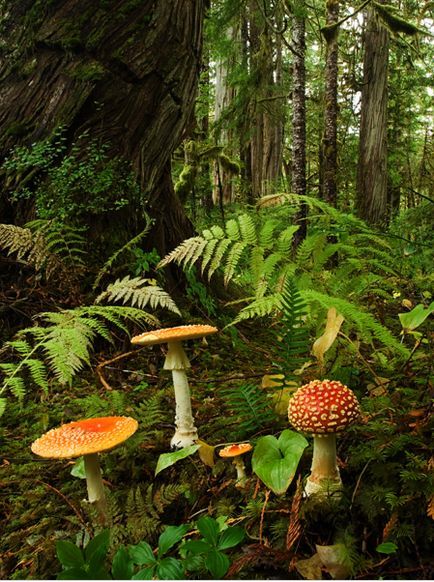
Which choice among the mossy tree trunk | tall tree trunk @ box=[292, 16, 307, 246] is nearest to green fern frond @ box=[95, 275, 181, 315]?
the mossy tree trunk

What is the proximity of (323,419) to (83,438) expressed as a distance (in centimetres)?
81

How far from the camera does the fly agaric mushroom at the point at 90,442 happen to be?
1528mm

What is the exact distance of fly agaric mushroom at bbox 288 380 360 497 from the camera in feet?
4.80

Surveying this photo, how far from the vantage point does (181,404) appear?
2100 mm

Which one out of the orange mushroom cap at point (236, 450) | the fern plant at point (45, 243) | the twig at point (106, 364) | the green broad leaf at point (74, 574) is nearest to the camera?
the green broad leaf at point (74, 574)

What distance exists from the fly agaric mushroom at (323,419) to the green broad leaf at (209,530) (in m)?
0.37

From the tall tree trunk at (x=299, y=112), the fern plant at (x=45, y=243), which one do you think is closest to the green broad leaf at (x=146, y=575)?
the fern plant at (x=45, y=243)

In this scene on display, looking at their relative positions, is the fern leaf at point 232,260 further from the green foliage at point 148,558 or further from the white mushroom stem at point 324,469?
the green foliage at point 148,558

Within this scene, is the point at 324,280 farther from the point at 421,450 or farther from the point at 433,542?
the point at 433,542

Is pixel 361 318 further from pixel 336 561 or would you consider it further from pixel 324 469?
pixel 336 561

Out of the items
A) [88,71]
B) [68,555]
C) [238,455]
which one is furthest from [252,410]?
[88,71]

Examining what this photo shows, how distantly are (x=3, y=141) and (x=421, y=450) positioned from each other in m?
3.49

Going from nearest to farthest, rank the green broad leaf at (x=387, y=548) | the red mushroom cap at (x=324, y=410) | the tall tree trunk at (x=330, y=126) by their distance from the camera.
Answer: the green broad leaf at (x=387, y=548) < the red mushroom cap at (x=324, y=410) < the tall tree trunk at (x=330, y=126)

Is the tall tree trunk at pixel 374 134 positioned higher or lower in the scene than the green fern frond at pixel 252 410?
higher
